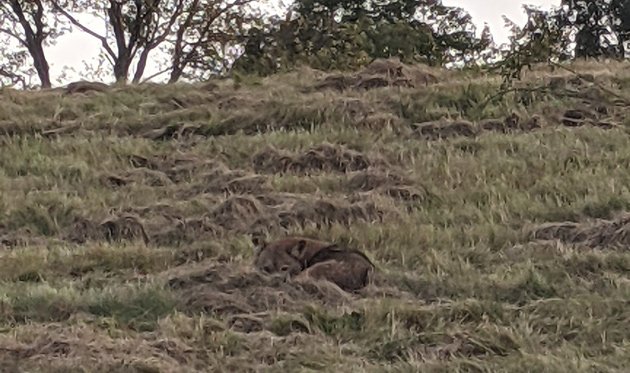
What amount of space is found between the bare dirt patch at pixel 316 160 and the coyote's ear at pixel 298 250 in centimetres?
251

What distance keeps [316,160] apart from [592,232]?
2.96 meters

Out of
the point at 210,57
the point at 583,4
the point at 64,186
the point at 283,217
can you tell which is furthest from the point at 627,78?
the point at 210,57

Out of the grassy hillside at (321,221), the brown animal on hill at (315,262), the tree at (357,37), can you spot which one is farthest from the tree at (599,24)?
the brown animal on hill at (315,262)

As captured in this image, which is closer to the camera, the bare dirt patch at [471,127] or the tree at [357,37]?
the bare dirt patch at [471,127]

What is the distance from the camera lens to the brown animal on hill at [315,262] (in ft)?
17.5

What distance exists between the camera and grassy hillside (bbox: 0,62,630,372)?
4.42 meters

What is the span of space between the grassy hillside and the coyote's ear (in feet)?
1.04

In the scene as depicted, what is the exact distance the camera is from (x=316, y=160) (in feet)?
27.3

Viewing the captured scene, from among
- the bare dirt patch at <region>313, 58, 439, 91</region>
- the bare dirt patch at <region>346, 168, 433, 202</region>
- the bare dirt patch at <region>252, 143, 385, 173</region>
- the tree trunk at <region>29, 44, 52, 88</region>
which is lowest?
the bare dirt patch at <region>346, 168, 433, 202</region>

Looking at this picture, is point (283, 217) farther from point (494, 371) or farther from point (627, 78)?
point (627, 78)

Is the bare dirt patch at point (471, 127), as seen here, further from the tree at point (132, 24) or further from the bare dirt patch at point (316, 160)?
the tree at point (132, 24)

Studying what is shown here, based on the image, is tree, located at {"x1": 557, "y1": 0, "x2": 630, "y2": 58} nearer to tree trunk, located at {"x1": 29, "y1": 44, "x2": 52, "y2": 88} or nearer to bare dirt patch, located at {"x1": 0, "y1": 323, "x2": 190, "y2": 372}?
tree trunk, located at {"x1": 29, "y1": 44, "x2": 52, "y2": 88}

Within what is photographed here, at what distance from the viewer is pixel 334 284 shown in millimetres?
5211

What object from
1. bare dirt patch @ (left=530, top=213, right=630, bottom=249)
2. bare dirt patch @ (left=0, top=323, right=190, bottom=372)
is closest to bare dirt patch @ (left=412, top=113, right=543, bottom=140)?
bare dirt patch @ (left=530, top=213, right=630, bottom=249)
